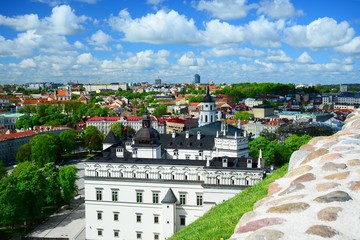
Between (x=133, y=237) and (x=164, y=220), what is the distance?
3300mm

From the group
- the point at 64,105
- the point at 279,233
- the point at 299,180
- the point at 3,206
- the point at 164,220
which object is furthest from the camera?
the point at 64,105

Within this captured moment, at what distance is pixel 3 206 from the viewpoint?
3144cm

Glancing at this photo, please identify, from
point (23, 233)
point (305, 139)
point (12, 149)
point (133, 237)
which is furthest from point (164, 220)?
point (12, 149)

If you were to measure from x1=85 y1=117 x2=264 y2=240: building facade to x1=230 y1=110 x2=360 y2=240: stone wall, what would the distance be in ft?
67.6

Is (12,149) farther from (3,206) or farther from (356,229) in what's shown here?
(356,229)

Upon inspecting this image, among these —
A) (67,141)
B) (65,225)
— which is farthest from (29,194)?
(67,141)

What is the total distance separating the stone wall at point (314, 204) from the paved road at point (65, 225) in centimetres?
2846

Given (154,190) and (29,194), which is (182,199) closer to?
(154,190)

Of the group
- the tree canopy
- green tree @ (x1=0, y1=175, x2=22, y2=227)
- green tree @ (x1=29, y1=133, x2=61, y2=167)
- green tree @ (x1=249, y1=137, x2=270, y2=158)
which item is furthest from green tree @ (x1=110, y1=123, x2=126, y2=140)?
green tree @ (x1=0, y1=175, x2=22, y2=227)

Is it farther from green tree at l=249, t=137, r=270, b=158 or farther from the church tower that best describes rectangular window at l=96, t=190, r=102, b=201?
Result: green tree at l=249, t=137, r=270, b=158

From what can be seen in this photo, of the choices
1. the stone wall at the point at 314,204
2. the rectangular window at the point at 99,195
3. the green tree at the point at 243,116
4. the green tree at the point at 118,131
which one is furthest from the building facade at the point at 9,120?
the stone wall at the point at 314,204

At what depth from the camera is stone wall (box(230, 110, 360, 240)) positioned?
468 centimetres

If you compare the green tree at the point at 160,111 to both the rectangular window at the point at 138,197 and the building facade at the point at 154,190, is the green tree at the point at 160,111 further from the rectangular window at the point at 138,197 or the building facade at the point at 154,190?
the rectangular window at the point at 138,197

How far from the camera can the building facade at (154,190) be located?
1099 inches
